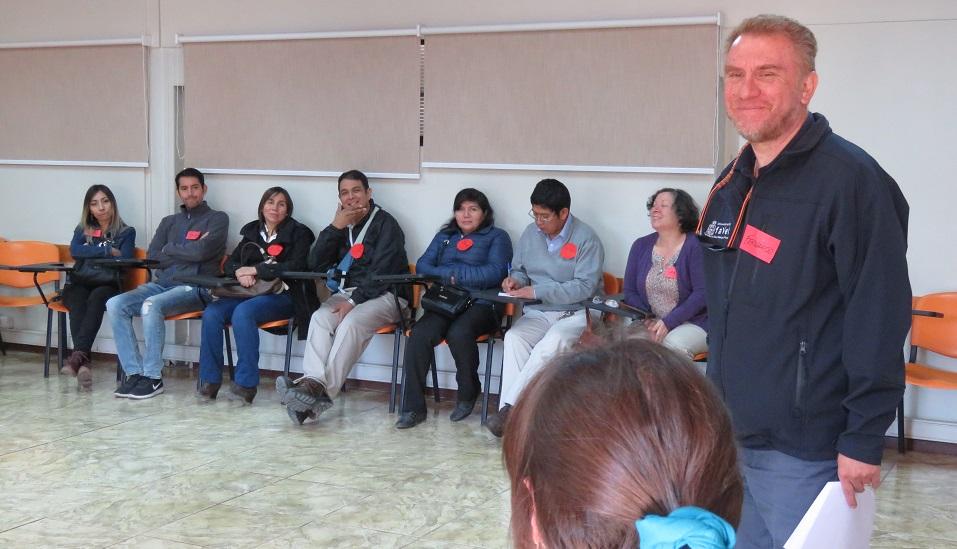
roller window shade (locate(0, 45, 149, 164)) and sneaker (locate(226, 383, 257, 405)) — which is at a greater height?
roller window shade (locate(0, 45, 149, 164))

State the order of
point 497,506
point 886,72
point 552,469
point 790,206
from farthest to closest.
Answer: point 886,72
point 497,506
point 790,206
point 552,469

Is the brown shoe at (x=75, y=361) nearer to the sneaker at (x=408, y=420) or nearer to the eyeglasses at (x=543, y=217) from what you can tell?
the sneaker at (x=408, y=420)

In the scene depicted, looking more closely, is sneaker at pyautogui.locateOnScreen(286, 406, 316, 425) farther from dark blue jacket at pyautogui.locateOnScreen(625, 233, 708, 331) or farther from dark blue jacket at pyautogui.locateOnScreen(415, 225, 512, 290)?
dark blue jacket at pyautogui.locateOnScreen(625, 233, 708, 331)

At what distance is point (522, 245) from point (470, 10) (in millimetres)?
1474

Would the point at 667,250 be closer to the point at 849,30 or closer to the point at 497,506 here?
the point at 849,30

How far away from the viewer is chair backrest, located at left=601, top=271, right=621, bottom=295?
553cm

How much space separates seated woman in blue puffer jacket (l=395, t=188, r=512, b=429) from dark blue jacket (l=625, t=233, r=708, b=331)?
774 millimetres

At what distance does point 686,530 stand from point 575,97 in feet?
16.3

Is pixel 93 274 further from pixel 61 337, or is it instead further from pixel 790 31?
pixel 790 31

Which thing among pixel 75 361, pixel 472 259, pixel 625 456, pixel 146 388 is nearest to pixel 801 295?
pixel 625 456

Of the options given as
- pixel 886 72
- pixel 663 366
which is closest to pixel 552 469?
pixel 663 366

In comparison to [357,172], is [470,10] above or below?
above

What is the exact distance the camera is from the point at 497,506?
3875 millimetres

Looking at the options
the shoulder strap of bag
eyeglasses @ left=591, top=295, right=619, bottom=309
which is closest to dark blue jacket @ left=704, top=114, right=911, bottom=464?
eyeglasses @ left=591, top=295, right=619, bottom=309
